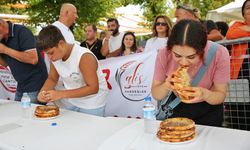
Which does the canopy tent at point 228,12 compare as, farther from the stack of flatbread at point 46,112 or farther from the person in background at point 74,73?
the stack of flatbread at point 46,112

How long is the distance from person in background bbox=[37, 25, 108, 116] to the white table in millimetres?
190

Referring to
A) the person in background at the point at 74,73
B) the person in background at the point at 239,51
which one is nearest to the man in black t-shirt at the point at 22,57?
the person in background at the point at 74,73

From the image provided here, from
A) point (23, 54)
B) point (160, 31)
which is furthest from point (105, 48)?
point (23, 54)

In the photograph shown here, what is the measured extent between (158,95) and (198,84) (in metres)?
0.25

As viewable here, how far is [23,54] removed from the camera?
2.84 metres

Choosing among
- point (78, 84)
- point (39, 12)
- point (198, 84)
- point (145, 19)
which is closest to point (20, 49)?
point (78, 84)

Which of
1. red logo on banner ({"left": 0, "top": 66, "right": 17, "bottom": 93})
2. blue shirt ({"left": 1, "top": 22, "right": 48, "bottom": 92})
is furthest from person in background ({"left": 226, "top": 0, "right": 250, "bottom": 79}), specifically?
red logo on banner ({"left": 0, "top": 66, "right": 17, "bottom": 93})

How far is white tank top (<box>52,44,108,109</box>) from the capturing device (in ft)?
7.86

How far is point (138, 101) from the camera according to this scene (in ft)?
12.2

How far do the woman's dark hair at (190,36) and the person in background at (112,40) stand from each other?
10.9 feet

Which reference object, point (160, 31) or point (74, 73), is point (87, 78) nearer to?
point (74, 73)

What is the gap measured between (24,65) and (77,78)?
33.1 inches

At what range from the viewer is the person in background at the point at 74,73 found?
7.38ft

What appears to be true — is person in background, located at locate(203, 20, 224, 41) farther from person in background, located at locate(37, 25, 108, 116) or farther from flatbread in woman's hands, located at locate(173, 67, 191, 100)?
flatbread in woman's hands, located at locate(173, 67, 191, 100)
